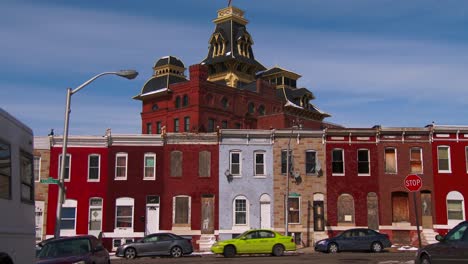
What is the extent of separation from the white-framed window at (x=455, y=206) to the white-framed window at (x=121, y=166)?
2364 centimetres

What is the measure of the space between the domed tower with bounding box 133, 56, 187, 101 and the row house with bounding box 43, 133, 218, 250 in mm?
35926

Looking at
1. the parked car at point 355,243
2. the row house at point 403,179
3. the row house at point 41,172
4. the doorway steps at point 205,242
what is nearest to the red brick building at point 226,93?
the row house at point 403,179

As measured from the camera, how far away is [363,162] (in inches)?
1684

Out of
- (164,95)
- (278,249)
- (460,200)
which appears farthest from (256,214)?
(164,95)

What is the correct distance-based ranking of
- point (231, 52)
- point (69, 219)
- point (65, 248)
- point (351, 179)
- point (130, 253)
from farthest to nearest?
point (231, 52), point (351, 179), point (69, 219), point (130, 253), point (65, 248)

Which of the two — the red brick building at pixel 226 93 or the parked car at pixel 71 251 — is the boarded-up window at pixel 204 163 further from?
the parked car at pixel 71 251

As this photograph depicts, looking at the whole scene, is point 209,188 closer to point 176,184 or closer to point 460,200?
point 176,184

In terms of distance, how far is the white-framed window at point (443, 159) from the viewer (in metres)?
42.3

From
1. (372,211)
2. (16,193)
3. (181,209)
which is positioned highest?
(16,193)

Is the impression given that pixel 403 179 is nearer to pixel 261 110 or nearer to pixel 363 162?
pixel 363 162

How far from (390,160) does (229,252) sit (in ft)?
56.9

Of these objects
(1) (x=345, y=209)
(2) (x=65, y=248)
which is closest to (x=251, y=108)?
(1) (x=345, y=209)

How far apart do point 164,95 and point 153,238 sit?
46.2 metres

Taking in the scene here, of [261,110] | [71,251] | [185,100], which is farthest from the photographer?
[261,110]
